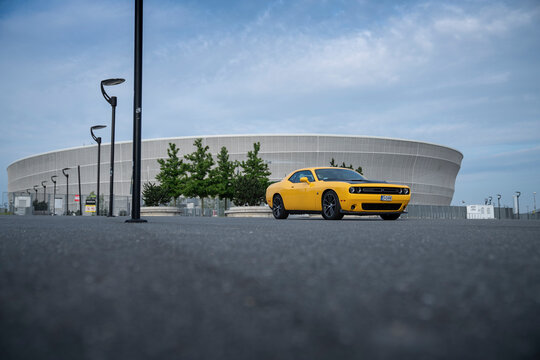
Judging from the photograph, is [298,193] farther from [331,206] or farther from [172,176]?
[172,176]

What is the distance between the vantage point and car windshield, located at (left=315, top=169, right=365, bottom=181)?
11.7 metres

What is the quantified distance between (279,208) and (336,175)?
2131 millimetres

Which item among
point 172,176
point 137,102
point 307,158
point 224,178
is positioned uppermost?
point 307,158

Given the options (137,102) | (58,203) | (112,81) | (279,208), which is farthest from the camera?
(58,203)

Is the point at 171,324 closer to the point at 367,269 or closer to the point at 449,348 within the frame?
the point at 449,348

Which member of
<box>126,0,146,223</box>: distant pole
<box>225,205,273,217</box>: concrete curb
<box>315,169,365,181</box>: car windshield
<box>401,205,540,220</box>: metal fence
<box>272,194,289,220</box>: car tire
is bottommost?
<box>401,205,540,220</box>: metal fence

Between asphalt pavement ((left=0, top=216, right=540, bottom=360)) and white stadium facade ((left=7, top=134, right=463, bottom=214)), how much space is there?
65.3 meters

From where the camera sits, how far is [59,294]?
1.65 meters

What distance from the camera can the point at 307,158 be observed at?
228 feet

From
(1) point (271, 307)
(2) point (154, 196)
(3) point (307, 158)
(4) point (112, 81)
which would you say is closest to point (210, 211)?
(2) point (154, 196)

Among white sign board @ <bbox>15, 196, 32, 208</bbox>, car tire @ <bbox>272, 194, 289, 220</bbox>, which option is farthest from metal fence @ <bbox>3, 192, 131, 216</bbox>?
car tire @ <bbox>272, 194, 289, 220</bbox>

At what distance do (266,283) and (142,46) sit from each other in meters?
8.34

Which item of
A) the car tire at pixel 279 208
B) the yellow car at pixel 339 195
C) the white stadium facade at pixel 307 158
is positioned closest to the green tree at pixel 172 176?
the white stadium facade at pixel 307 158

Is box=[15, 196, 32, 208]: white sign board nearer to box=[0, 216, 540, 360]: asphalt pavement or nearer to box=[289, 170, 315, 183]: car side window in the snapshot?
box=[289, 170, 315, 183]: car side window
